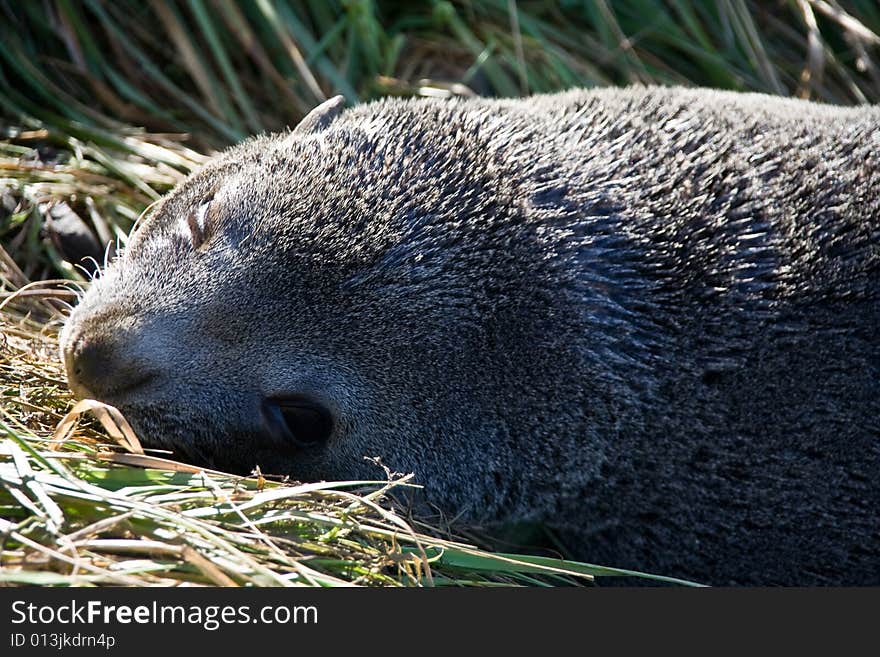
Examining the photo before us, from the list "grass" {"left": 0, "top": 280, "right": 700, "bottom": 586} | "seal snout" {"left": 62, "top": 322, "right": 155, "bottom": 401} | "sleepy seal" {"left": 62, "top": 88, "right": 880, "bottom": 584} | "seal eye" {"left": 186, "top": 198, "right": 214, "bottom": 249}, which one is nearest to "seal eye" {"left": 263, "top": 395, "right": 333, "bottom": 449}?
"sleepy seal" {"left": 62, "top": 88, "right": 880, "bottom": 584}

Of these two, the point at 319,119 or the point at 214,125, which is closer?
the point at 319,119

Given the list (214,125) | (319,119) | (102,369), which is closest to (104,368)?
(102,369)

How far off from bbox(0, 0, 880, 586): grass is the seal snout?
0.17 metres

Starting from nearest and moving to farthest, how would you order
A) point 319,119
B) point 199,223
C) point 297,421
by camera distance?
point 297,421 → point 199,223 → point 319,119

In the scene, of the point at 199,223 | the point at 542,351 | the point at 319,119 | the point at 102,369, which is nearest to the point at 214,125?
the point at 319,119

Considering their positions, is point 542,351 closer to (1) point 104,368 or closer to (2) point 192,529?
(2) point 192,529

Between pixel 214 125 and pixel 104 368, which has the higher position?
pixel 214 125

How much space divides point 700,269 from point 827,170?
0.59 metres

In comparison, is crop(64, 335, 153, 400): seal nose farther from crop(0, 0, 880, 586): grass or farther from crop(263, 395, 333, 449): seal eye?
crop(263, 395, 333, 449): seal eye

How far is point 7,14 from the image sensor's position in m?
5.66

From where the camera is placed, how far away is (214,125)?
5.65m

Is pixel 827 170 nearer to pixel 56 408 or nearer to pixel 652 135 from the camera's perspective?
pixel 652 135

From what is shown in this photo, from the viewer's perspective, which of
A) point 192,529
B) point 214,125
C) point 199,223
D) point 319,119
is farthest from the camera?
point 214,125

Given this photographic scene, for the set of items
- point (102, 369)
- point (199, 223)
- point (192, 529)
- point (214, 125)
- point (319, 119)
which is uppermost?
point (214, 125)
